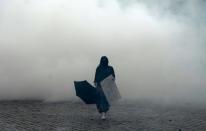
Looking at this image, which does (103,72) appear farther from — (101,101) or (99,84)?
(101,101)

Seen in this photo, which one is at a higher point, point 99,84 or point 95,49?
point 95,49

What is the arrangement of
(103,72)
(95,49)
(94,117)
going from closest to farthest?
(103,72), (94,117), (95,49)

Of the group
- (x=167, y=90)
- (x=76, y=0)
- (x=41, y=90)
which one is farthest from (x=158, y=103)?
(x=76, y=0)

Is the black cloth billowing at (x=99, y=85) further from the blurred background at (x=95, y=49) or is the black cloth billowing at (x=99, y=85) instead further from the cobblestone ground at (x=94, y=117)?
the blurred background at (x=95, y=49)

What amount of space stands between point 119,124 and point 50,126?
→ 1.39 m

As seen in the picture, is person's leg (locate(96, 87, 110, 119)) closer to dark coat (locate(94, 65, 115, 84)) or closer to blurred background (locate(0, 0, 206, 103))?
dark coat (locate(94, 65, 115, 84))

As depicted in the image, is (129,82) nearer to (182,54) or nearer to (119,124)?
(182,54)

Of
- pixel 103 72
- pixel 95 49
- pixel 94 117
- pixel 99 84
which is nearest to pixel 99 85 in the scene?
pixel 99 84

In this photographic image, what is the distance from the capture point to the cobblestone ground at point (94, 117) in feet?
32.6

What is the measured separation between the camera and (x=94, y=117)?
10.9 meters

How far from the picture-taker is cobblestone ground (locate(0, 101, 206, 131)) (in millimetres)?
9938

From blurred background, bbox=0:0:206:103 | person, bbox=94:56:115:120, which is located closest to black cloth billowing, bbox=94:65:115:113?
person, bbox=94:56:115:120

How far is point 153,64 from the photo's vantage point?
45.1 feet

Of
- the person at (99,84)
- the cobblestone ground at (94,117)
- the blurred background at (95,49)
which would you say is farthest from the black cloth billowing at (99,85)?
the blurred background at (95,49)
